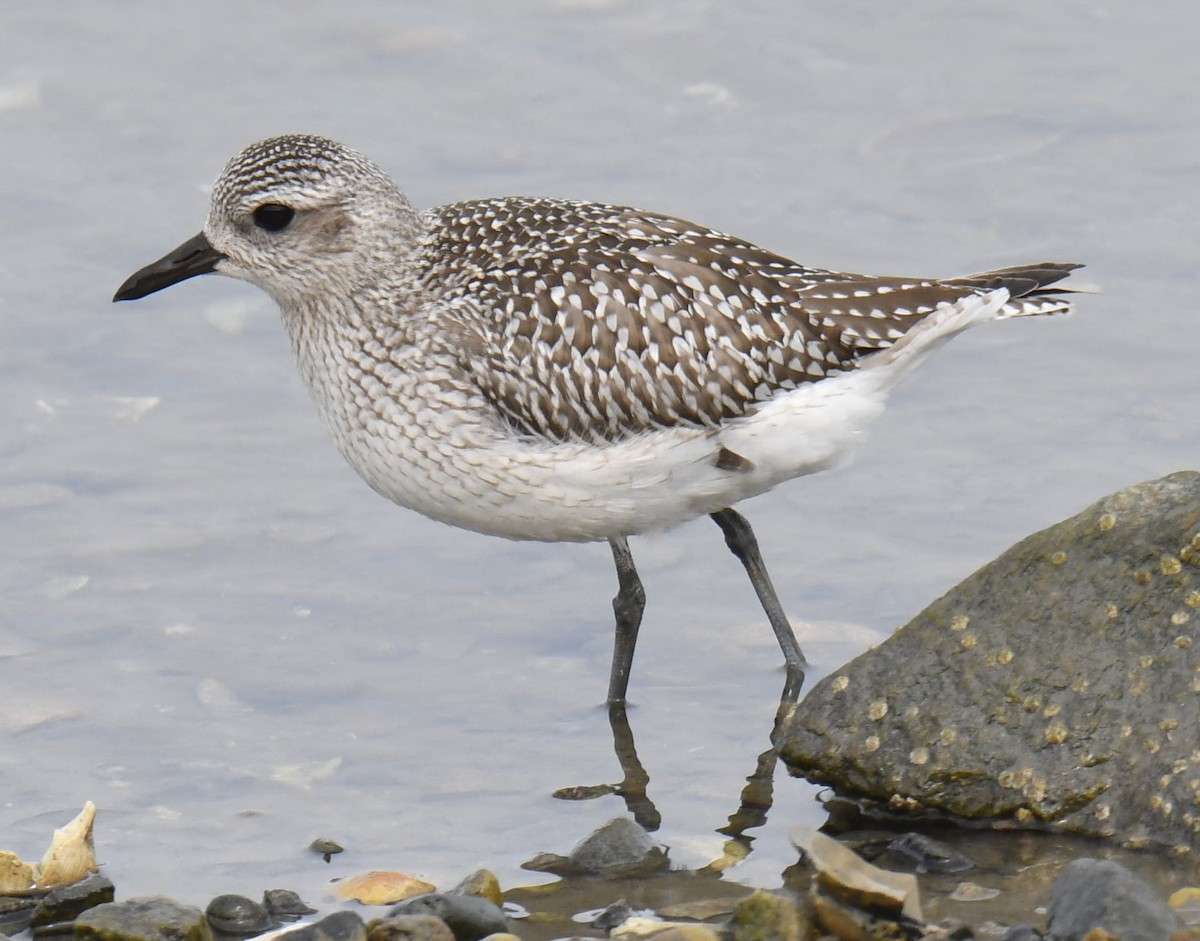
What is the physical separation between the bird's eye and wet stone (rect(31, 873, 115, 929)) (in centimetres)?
298

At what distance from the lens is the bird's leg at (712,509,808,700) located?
9430 mm

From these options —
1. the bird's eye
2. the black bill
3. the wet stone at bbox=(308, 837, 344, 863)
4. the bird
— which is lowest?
the wet stone at bbox=(308, 837, 344, 863)

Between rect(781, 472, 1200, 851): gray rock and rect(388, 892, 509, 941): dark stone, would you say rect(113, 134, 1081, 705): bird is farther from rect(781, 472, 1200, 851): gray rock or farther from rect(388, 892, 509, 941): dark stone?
rect(388, 892, 509, 941): dark stone

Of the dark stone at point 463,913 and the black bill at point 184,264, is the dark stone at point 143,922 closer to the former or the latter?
the dark stone at point 463,913

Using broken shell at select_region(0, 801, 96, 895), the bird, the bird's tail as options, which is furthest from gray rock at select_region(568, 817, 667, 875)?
the bird's tail

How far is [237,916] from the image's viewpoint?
7.21 meters

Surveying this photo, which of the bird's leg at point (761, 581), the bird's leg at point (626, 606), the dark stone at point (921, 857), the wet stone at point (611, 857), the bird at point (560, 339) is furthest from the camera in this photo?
the bird's leg at point (761, 581)

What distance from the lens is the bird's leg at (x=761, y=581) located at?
943 cm

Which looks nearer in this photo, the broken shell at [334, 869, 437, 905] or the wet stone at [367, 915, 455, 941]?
the wet stone at [367, 915, 455, 941]

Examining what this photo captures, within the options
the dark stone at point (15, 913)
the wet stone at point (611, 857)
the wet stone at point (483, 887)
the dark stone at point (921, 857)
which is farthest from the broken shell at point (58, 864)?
the dark stone at point (921, 857)

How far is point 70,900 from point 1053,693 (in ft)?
11.9

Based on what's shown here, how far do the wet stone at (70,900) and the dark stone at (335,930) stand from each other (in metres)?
0.99

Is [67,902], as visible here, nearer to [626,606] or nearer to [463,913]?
[463,913]

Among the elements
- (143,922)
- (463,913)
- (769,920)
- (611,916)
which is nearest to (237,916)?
(143,922)
